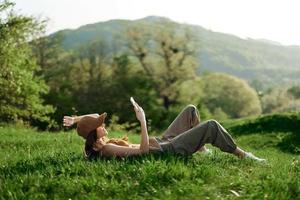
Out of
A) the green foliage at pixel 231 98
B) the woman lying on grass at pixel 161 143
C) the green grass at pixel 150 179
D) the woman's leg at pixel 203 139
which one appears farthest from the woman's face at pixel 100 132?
the green foliage at pixel 231 98

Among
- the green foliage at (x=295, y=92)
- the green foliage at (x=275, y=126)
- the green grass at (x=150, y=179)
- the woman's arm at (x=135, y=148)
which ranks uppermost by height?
the woman's arm at (x=135, y=148)

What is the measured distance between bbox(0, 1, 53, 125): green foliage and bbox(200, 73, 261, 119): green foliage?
8834cm

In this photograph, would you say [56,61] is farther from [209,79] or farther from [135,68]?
[209,79]

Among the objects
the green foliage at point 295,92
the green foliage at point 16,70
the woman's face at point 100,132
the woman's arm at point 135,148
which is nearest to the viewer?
the woman's arm at point 135,148

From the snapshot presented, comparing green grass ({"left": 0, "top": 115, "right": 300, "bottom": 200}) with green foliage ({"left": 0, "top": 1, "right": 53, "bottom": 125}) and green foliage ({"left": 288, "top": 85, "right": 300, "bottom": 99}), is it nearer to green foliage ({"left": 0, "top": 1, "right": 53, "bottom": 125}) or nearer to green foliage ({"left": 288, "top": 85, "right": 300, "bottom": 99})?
green foliage ({"left": 0, "top": 1, "right": 53, "bottom": 125})

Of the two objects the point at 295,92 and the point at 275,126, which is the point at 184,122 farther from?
the point at 295,92

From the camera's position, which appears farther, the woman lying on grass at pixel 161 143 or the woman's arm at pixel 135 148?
the woman lying on grass at pixel 161 143

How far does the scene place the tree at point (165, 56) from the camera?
76.9 meters

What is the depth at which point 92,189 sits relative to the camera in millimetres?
7191

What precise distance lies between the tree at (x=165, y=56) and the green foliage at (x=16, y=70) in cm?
4326

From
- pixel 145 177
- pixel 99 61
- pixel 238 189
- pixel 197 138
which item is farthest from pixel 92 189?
pixel 99 61

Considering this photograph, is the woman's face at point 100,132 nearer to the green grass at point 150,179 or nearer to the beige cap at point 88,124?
the beige cap at point 88,124

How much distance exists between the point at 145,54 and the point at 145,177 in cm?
7163

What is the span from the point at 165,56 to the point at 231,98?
4787cm
